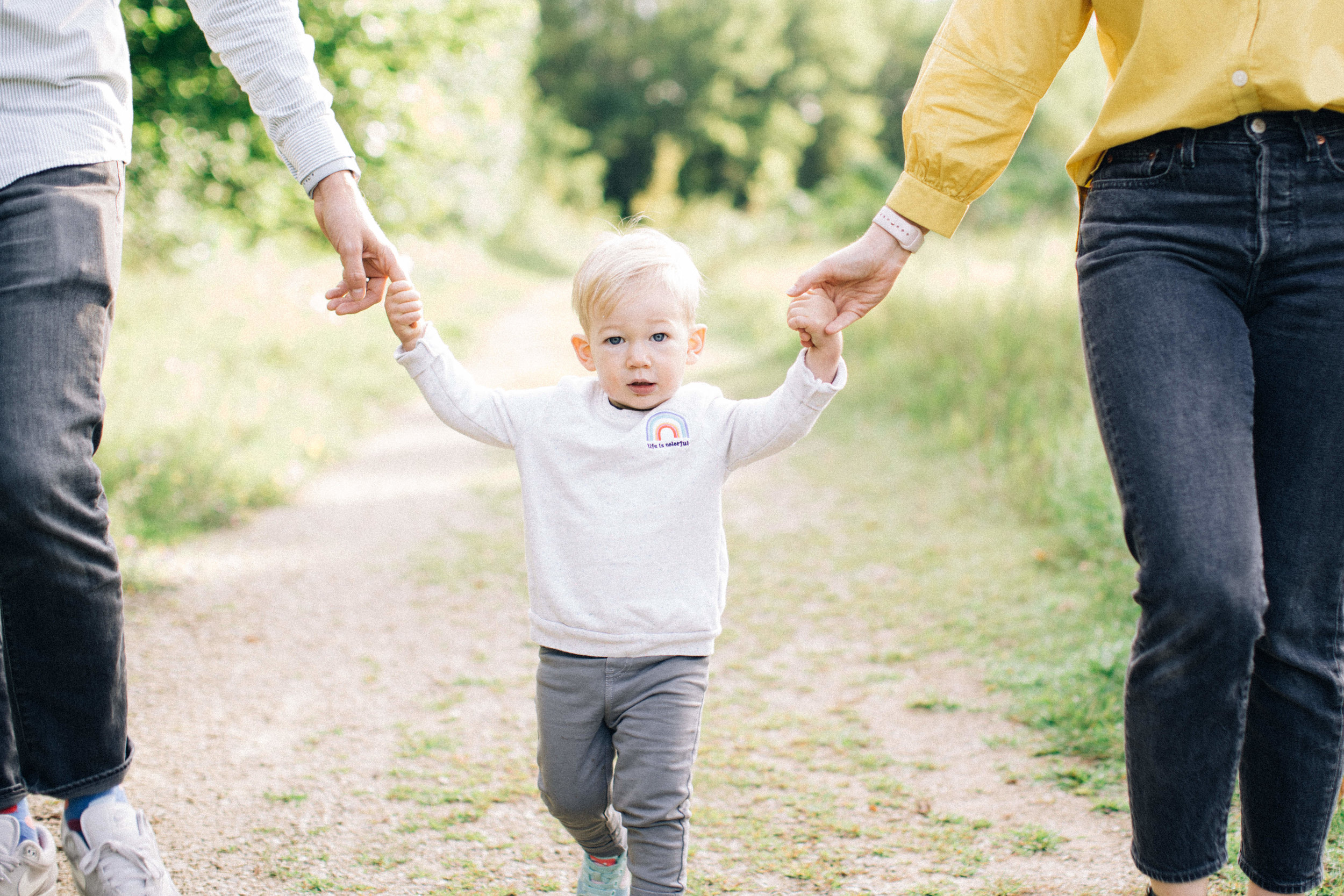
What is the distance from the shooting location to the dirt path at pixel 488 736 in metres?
2.32

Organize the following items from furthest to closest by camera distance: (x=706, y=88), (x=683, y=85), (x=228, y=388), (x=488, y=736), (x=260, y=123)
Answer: (x=683, y=85) → (x=706, y=88) → (x=260, y=123) → (x=228, y=388) → (x=488, y=736)

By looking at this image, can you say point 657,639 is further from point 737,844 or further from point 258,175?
point 258,175

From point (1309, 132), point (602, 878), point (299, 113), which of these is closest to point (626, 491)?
point (602, 878)

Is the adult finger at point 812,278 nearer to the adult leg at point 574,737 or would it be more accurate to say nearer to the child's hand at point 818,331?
the child's hand at point 818,331

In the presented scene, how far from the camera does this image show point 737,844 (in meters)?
2.42

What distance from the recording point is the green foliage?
23.2ft

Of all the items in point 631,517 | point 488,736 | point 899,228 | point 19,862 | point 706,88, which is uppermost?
point 899,228

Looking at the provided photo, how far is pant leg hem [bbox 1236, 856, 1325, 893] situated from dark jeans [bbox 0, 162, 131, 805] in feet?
6.33

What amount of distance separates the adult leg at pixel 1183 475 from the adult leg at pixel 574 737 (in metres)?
0.88

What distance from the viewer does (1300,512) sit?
1680mm

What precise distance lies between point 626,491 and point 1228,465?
3.16 ft

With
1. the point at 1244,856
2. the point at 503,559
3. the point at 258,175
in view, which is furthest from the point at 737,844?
the point at 258,175

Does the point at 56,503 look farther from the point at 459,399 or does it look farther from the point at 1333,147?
the point at 1333,147

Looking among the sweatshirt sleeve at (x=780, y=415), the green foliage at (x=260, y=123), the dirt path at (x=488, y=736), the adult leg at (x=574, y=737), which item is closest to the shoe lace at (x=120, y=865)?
the dirt path at (x=488, y=736)
